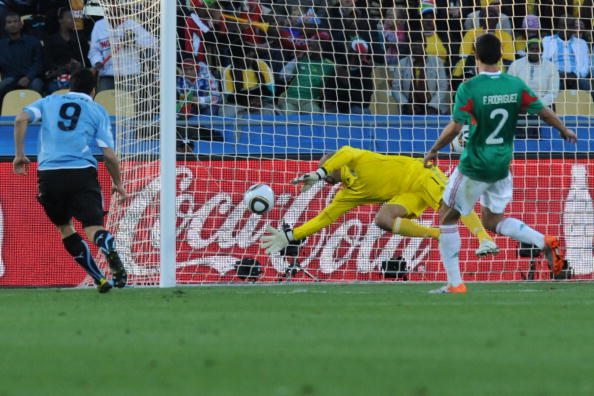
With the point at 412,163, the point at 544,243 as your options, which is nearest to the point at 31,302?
the point at 544,243

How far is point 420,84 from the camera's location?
14.6m

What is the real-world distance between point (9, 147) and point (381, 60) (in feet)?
15.5

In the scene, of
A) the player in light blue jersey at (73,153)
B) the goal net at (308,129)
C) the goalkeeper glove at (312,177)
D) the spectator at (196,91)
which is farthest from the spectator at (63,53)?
the player in light blue jersey at (73,153)

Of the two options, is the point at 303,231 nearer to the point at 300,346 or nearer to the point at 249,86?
the point at 249,86

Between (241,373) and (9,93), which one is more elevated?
(9,93)

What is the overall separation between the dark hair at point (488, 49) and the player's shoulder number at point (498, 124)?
0.36m

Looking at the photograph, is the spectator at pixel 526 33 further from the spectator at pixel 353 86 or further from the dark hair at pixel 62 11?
the dark hair at pixel 62 11

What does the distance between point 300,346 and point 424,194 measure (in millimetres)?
7038

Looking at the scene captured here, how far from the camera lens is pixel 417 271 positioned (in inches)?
523

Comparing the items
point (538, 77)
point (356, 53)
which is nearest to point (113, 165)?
point (356, 53)

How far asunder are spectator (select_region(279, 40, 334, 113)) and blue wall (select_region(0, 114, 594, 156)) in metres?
0.33

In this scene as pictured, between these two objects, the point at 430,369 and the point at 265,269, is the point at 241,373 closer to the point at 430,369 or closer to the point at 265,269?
the point at 430,369

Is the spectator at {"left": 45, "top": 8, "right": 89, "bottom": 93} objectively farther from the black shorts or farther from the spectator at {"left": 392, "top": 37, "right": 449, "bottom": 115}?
the black shorts

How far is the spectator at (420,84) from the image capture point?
14.4m
